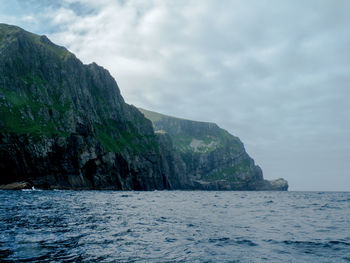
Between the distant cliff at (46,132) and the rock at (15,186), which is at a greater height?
the distant cliff at (46,132)

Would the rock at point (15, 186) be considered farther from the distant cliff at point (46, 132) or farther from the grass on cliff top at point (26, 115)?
the grass on cliff top at point (26, 115)

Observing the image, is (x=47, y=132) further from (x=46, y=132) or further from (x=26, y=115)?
(x=26, y=115)

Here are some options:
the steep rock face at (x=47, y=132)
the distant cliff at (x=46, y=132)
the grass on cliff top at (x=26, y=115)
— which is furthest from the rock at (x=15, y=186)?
the grass on cliff top at (x=26, y=115)

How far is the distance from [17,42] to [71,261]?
646 ft

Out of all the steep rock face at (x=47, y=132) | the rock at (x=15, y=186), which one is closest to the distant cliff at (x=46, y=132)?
the steep rock face at (x=47, y=132)

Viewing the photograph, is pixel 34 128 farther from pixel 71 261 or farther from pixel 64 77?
pixel 71 261

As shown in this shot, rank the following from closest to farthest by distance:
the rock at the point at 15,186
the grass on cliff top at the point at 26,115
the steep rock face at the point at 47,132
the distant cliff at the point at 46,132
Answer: the rock at the point at 15,186 → the distant cliff at the point at 46,132 → the steep rock face at the point at 47,132 → the grass on cliff top at the point at 26,115

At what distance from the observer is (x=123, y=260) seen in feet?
42.2

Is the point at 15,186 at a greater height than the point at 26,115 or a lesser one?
lesser

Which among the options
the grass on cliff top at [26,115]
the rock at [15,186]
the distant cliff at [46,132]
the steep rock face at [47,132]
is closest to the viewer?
the rock at [15,186]

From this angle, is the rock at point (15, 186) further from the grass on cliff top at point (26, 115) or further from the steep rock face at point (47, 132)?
the grass on cliff top at point (26, 115)

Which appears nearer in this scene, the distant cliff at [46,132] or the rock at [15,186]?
the rock at [15,186]

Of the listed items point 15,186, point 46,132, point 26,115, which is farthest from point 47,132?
point 15,186

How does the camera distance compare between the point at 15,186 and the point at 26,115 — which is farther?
the point at 26,115
